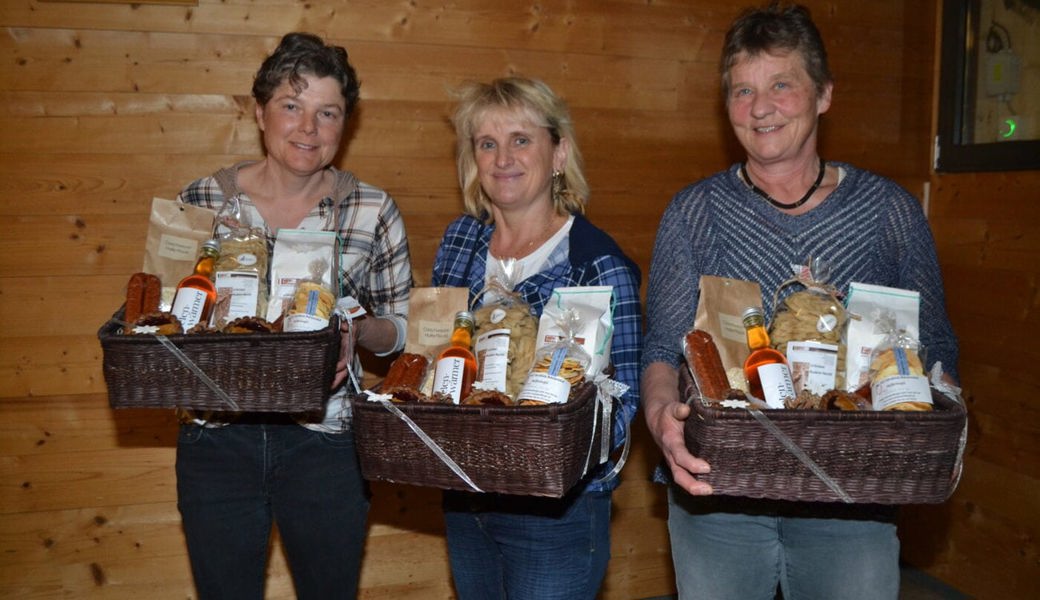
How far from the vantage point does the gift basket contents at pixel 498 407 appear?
137cm

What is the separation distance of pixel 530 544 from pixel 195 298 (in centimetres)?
72

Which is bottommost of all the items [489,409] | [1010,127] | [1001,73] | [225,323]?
[489,409]

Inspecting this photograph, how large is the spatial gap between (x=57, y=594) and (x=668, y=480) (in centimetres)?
190

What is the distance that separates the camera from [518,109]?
1785 mm

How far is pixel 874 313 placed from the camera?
1.46m

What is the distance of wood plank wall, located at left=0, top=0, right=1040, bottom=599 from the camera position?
97.3 inches

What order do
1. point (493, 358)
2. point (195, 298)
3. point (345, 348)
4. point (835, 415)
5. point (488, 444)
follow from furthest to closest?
point (345, 348) < point (195, 298) < point (493, 358) < point (488, 444) < point (835, 415)

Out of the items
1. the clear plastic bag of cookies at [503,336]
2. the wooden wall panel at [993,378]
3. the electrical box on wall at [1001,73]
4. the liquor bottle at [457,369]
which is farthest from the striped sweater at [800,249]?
the electrical box on wall at [1001,73]

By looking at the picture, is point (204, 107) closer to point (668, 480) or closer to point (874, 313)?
point (668, 480)

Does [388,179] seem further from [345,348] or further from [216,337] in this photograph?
[216,337]

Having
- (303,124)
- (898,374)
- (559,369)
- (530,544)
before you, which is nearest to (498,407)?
(559,369)

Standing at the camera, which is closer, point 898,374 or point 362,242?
point 898,374

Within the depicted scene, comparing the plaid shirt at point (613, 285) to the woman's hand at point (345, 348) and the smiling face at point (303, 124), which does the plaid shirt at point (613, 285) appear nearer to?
the woman's hand at point (345, 348)

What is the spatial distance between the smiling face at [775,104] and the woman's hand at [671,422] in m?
0.42
